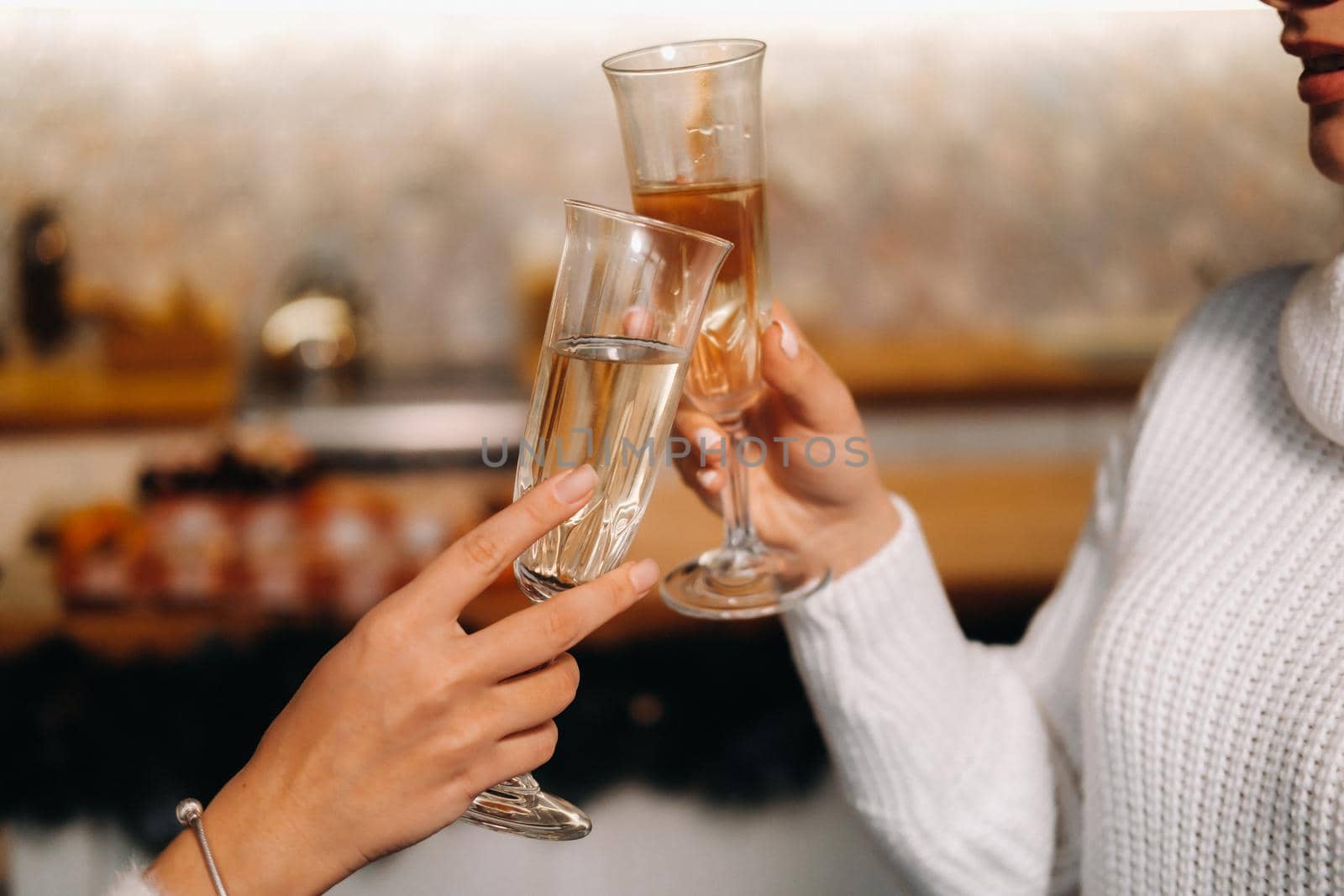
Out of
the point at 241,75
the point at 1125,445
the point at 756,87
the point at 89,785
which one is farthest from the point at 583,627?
the point at 241,75

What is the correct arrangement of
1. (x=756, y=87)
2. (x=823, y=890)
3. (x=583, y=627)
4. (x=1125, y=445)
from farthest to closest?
1. (x=823, y=890)
2. (x=1125, y=445)
3. (x=756, y=87)
4. (x=583, y=627)

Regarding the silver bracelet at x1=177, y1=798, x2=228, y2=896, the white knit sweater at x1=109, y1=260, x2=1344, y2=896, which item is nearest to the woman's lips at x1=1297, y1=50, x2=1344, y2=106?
the white knit sweater at x1=109, y1=260, x2=1344, y2=896

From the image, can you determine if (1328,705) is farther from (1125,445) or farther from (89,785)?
(89,785)

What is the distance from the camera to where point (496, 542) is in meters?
0.57

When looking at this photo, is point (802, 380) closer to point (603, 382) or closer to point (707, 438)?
point (707, 438)

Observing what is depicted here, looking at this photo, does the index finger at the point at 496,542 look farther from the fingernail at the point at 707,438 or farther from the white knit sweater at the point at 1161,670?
the white knit sweater at the point at 1161,670

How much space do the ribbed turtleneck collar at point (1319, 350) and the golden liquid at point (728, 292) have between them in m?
0.36

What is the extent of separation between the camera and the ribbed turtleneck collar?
2.55 feet

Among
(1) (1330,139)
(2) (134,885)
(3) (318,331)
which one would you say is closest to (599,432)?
(2) (134,885)

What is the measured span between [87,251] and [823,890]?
5.96 ft

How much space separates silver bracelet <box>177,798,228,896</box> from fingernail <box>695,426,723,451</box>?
1.27 feet

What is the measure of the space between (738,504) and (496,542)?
1.20 feet

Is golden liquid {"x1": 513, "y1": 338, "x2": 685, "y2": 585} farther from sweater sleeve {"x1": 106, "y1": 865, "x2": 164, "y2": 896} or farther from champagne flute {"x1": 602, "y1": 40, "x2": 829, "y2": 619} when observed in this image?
sweater sleeve {"x1": 106, "y1": 865, "x2": 164, "y2": 896}

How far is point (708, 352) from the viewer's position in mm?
810
